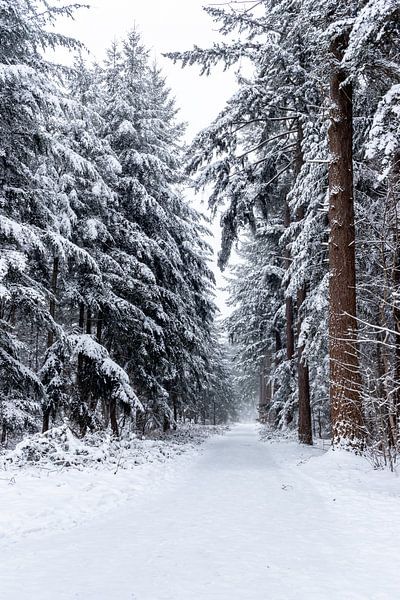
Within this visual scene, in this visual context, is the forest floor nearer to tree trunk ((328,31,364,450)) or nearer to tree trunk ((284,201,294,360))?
tree trunk ((328,31,364,450))

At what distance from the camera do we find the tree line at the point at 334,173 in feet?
24.1

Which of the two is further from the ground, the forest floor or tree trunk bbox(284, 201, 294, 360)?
tree trunk bbox(284, 201, 294, 360)

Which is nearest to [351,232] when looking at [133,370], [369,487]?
[369,487]

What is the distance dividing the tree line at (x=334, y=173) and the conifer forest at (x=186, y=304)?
0.21 ft

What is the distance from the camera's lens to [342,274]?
8.85 m

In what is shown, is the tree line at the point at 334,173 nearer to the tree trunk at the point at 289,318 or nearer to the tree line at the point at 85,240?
the tree trunk at the point at 289,318

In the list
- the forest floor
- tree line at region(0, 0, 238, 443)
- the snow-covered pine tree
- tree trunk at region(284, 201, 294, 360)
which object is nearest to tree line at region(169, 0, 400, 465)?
tree trunk at region(284, 201, 294, 360)

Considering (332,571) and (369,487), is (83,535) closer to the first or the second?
(332,571)

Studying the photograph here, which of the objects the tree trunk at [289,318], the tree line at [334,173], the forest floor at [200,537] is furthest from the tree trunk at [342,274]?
the tree trunk at [289,318]

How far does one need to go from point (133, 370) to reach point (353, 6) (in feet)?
38.1

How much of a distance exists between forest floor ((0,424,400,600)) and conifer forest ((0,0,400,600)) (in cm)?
3

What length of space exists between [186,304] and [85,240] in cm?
607

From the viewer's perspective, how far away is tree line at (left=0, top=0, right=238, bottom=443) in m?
9.40

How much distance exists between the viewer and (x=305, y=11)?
909 centimetres
